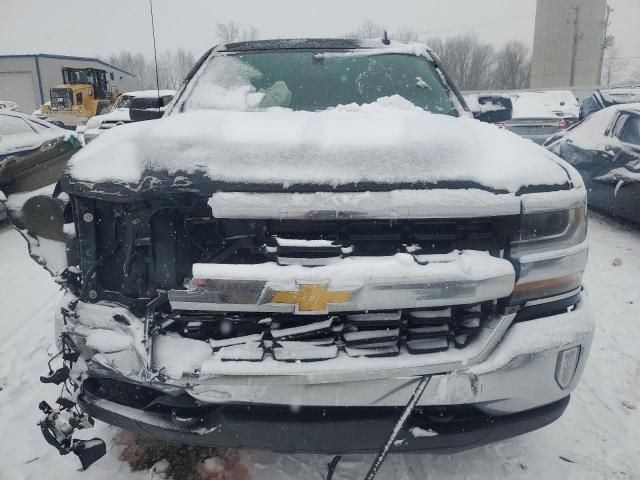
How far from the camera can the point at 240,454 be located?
2.20 metres

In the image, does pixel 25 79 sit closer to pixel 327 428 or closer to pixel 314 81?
pixel 314 81

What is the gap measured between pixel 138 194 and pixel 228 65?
1940 millimetres

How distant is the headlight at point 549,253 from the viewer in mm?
1663

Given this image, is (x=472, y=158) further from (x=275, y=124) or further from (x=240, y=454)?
(x=240, y=454)

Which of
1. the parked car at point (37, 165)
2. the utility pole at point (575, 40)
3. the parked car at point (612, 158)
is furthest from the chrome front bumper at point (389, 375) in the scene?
the utility pole at point (575, 40)

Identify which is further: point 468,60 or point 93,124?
point 468,60

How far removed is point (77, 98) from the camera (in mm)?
→ 23969

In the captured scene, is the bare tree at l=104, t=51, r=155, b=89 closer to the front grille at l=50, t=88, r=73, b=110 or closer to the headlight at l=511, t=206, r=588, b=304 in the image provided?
the front grille at l=50, t=88, r=73, b=110

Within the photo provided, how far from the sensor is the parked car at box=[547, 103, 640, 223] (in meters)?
5.47

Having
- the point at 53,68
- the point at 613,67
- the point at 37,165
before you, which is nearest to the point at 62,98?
the point at 53,68

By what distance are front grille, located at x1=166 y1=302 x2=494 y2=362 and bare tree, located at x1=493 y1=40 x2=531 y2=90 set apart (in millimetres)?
58223

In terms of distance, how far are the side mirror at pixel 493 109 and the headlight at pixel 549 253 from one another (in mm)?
1497

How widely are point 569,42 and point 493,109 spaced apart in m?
51.5

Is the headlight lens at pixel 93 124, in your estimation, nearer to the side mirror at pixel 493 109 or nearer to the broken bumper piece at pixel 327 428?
the side mirror at pixel 493 109
